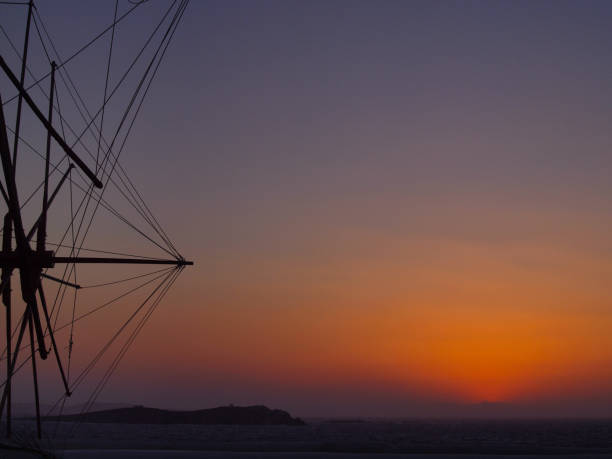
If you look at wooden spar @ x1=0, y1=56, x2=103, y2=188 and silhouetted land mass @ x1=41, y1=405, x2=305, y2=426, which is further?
silhouetted land mass @ x1=41, y1=405, x2=305, y2=426

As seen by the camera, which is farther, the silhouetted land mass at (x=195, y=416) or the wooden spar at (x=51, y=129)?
the silhouetted land mass at (x=195, y=416)

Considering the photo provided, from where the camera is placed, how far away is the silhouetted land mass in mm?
80625

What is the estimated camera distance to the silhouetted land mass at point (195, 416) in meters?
80.6

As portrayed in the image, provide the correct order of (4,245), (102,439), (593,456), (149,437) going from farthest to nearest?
(149,437) < (102,439) < (593,456) < (4,245)

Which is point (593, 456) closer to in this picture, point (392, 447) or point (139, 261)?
point (392, 447)

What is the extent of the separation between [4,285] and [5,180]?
2461mm

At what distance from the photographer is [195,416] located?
87.3m

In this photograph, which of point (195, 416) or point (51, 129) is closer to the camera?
point (51, 129)

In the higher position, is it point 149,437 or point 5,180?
point 5,180

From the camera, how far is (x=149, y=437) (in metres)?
53.1

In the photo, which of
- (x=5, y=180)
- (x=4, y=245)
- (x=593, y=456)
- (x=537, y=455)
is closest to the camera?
(x=5, y=180)

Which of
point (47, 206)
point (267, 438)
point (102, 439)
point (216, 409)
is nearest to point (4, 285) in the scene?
point (47, 206)

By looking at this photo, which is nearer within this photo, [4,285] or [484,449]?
[4,285]

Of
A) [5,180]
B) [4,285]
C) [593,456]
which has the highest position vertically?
[5,180]
